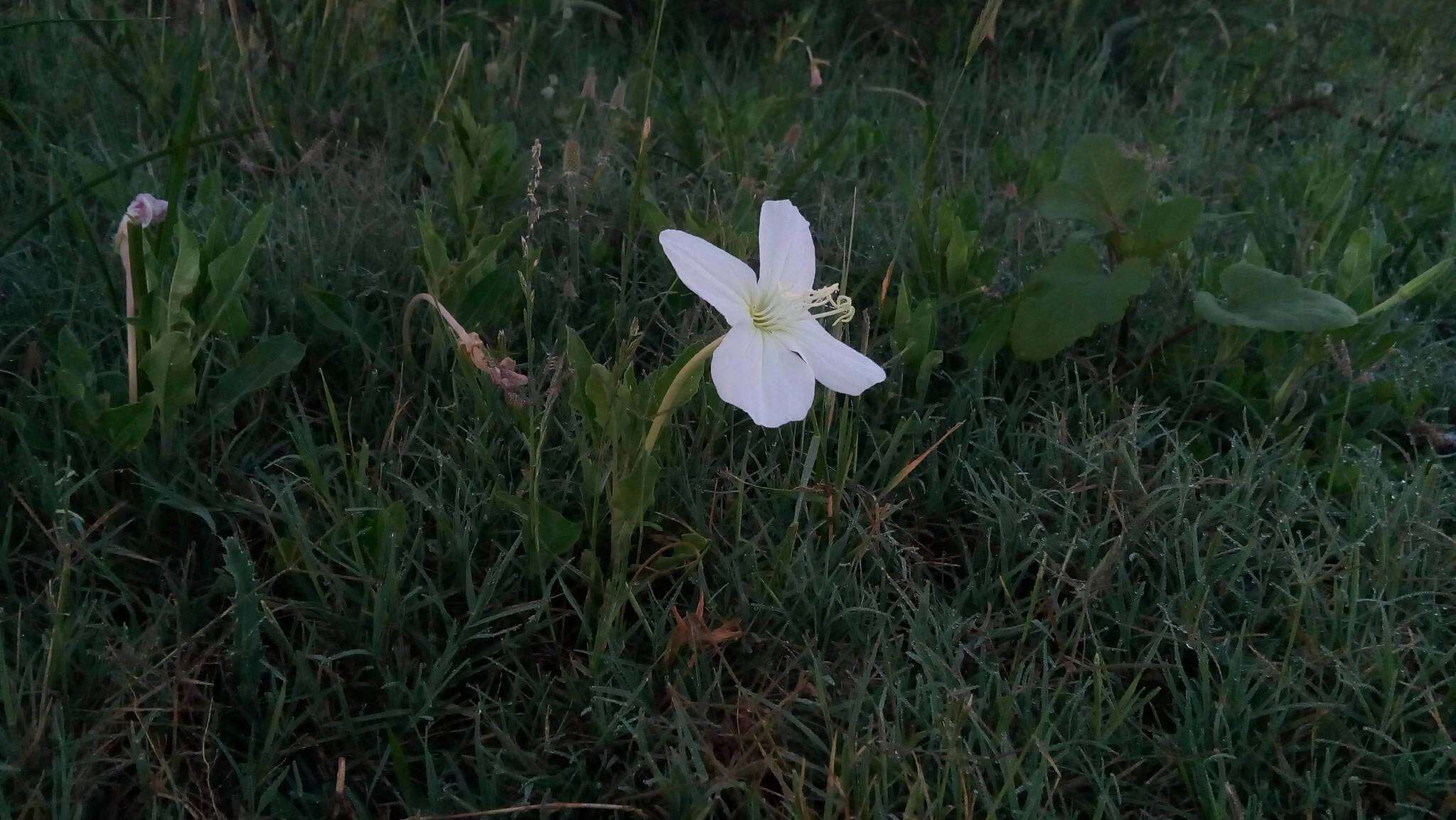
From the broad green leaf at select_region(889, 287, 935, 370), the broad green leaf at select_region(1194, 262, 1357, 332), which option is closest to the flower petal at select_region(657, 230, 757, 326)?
the broad green leaf at select_region(889, 287, 935, 370)

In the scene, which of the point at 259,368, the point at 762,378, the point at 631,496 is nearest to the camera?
the point at 762,378

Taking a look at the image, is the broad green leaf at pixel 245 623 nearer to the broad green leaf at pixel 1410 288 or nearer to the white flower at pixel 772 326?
the white flower at pixel 772 326

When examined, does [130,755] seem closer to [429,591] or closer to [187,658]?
[187,658]

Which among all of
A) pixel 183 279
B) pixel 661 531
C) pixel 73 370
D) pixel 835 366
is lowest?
pixel 661 531

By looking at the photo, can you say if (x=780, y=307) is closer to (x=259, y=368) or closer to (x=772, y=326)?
(x=772, y=326)

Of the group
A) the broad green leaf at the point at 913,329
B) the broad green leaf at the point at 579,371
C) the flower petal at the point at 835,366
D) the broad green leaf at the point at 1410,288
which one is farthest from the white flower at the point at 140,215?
the broad green leaf at the point at 1410,288

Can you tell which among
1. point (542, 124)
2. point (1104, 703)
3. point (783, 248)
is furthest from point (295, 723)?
point (542, 124)

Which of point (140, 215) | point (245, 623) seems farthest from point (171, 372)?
point (245, 623)

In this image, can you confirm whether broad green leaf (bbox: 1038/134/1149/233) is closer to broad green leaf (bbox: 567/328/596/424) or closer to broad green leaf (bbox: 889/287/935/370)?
broad green leaf (bbox: 889/287/935/370)
